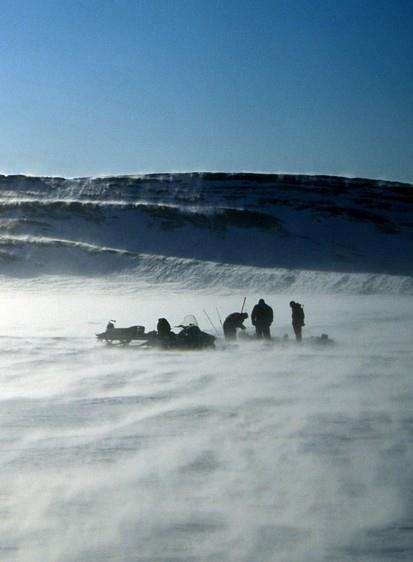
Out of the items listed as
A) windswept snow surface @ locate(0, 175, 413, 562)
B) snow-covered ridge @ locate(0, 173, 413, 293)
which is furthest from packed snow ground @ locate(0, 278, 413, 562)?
snow-covered ridge @ locate(0, 173, 413, 293)

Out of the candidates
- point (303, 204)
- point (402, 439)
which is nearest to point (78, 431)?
point (402, 439)

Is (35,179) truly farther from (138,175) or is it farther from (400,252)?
(400,252)

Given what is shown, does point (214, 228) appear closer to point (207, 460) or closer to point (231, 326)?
point (231, 326)

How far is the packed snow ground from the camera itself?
6211 millimetres

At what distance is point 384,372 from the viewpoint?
14984mm

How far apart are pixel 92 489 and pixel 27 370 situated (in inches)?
335

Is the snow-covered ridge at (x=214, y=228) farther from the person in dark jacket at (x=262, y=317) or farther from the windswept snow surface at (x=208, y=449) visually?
the windswept snow surface at (x=208, y=449)

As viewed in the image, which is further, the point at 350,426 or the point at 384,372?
the point at 384,372

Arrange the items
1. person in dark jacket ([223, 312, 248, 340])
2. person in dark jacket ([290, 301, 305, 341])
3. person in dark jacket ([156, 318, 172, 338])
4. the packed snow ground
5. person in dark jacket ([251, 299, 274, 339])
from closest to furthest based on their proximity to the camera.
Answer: the packed snow ground → person in dark jacket ([156, 318, 172, 338]) → person in dark jacket ([290, 301, 305, 341]) → person in dark jacket ([251, 299, 274, 339]) → person in dark jacket ([223, 312, 248, 340])

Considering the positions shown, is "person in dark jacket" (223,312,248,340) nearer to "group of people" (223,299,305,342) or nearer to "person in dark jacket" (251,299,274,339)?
"group of people" (223,299,305,342)

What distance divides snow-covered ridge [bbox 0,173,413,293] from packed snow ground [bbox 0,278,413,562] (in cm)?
5107

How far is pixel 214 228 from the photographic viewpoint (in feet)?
310

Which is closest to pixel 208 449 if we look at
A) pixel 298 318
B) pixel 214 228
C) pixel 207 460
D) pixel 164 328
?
pixel 207 460

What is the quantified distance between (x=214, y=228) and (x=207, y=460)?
86637 mm
